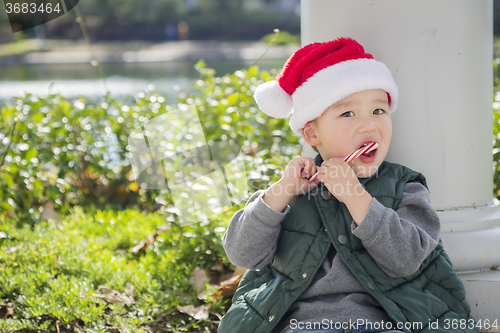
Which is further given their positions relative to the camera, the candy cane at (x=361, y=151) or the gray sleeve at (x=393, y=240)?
the candy cane at (x=361, y=151)

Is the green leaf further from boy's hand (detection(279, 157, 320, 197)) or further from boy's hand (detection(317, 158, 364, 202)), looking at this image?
boy's hand (detection(317, 158, 364, 202))

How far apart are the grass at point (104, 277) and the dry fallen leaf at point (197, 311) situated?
0.07 ft

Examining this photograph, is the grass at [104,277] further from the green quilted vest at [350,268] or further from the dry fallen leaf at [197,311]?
the green quilted vest at [350,268]

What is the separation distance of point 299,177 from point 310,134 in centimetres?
18

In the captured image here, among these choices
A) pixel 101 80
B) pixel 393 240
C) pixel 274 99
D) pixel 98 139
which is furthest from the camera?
pixel 101 80

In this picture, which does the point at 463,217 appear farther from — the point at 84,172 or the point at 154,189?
the point at 84,172

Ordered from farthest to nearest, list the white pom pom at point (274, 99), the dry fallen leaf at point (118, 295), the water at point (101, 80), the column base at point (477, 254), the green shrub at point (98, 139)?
the water at point (101, 80)
the green shrub at point (98, 139)
the dry fallen leaf at point (118, 295)
the column base at point (477, 254)
the white pom pom at point (274, 99)

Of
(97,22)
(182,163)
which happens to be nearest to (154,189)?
(182,163)

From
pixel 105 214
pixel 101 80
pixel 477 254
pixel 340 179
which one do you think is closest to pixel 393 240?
pixel 340 179

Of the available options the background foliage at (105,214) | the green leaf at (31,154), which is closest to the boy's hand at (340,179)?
the background foliage at (105,214)

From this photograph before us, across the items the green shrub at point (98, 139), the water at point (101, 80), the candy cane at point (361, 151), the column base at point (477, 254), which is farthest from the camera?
the water at point (101, 80)

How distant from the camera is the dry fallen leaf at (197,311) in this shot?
1746mm

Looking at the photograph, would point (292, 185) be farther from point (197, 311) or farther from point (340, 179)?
point (197, 311)

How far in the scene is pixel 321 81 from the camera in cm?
139
